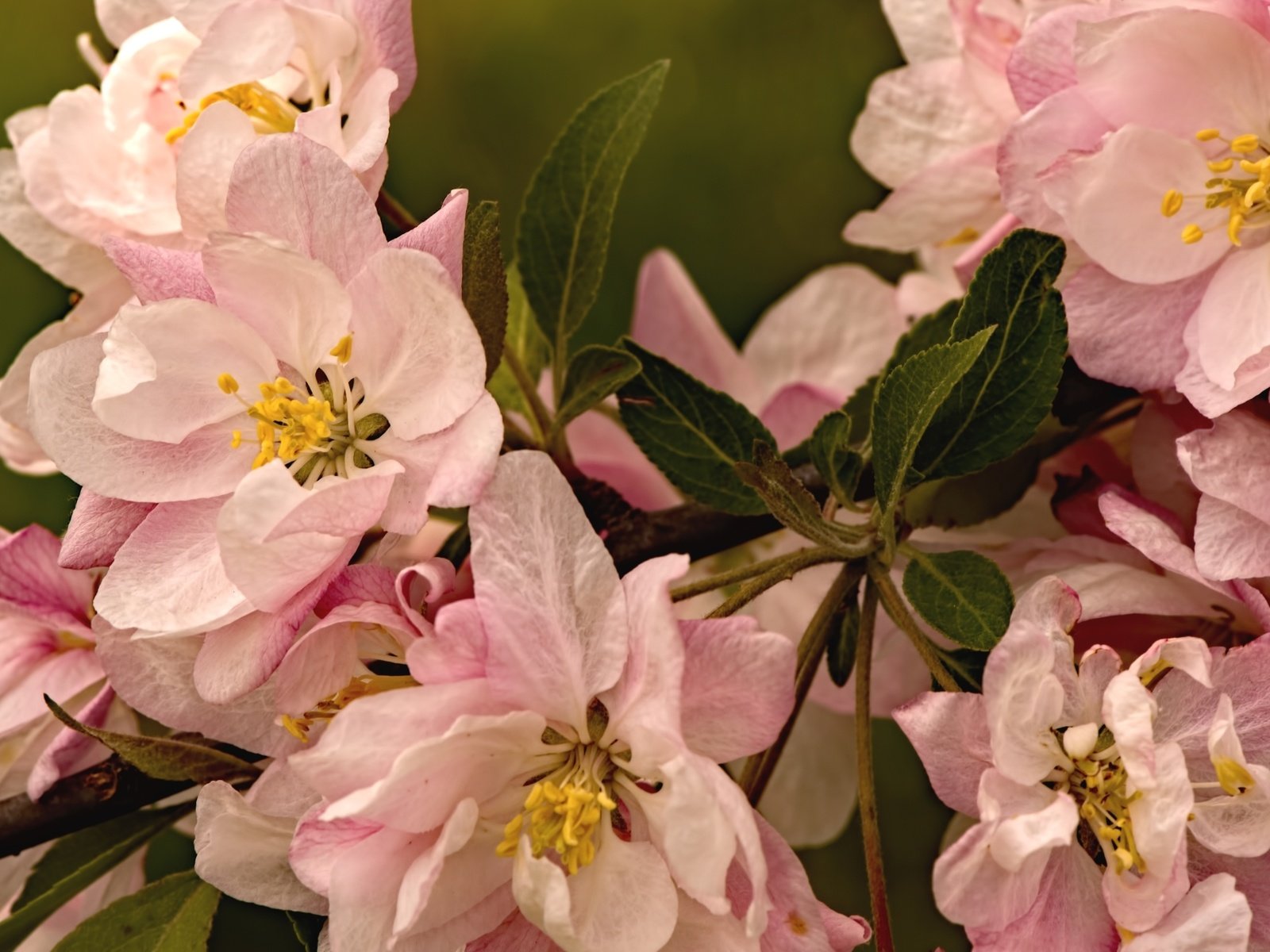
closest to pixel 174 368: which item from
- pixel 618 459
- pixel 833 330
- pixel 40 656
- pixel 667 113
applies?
pixel 40 656

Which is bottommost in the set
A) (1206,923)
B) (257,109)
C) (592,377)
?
(1206,923)

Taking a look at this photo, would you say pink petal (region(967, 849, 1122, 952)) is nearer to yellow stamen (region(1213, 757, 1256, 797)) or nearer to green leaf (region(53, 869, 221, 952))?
yellow stamen (region(1213, 757, 1256, 797))

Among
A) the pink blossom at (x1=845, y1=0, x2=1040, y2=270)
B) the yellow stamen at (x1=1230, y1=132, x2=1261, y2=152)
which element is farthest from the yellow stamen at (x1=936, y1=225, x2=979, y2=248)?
the yellow stamen at (x1=1230, y1=132, x2=1261, y2=152)

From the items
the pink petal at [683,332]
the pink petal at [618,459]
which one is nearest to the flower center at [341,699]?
the pink petal at [618,459]

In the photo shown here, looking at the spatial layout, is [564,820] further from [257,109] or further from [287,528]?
[257,109]

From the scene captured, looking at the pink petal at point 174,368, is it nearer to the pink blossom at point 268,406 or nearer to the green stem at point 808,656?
the pink blossom at point 268,406
